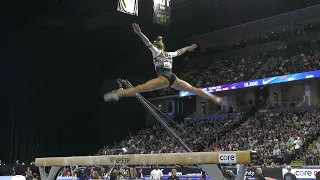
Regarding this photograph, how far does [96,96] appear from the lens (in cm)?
2973

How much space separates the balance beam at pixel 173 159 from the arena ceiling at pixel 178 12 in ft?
58.4

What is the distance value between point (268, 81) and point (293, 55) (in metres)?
3.91

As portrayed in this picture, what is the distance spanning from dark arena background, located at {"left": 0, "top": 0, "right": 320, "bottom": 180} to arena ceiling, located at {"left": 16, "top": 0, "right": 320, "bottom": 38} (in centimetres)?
8

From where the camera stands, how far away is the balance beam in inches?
237

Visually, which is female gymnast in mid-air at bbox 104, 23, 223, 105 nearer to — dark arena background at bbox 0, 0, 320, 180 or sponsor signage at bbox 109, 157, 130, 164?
sponsor signage at bbox 109, 157, 130, 164

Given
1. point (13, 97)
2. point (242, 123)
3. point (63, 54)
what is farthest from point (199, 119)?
point (13, 97)

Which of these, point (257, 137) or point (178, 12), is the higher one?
point (178, 12)

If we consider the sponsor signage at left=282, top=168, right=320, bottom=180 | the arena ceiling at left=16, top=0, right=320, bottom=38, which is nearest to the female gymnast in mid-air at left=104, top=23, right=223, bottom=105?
the sponsor signage at left=282, top=168, right=320, bottom=180

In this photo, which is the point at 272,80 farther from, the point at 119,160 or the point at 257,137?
the point at 119,160

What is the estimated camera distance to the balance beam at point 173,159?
6.01m

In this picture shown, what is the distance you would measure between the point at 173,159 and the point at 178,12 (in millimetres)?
22317

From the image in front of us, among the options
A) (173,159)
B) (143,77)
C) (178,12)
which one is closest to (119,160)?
(173,159)

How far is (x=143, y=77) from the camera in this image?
3134cm

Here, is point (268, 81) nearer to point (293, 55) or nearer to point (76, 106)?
point (293, 55)
